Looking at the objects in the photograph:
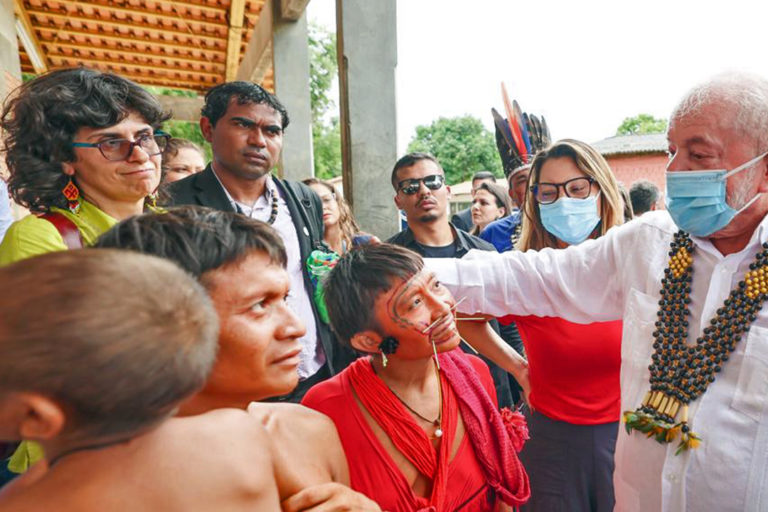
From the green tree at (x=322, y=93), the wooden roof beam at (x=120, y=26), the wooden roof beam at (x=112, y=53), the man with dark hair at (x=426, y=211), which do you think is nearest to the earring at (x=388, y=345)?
the man with dark hair at (x=426, y=211)

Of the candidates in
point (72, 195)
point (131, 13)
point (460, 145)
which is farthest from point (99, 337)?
point (460, 145)

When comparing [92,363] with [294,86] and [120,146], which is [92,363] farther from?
[294,86]

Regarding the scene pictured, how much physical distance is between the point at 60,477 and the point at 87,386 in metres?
0.26

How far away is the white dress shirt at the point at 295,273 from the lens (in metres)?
2.51

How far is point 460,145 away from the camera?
173ft

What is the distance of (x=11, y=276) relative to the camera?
586 mm

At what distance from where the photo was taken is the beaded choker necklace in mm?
1448

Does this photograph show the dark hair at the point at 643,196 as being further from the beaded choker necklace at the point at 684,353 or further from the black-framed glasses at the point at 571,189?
the beaded choker necklace at the point at 684,353

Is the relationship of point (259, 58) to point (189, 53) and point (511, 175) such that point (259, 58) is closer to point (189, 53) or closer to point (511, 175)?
point (189, 53)

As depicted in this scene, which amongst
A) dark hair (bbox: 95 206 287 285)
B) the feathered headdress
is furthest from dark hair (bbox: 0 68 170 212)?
the feathered headdress

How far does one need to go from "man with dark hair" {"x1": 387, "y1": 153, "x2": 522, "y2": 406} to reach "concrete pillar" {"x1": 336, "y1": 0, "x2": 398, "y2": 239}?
122 millimetres

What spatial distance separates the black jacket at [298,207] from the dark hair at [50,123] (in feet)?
2.38

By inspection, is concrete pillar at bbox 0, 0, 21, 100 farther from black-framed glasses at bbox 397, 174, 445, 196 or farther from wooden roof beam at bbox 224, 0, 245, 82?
black-framed glasses at bbox 397, 174, 445, 196

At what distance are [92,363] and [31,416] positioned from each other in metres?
0.12
